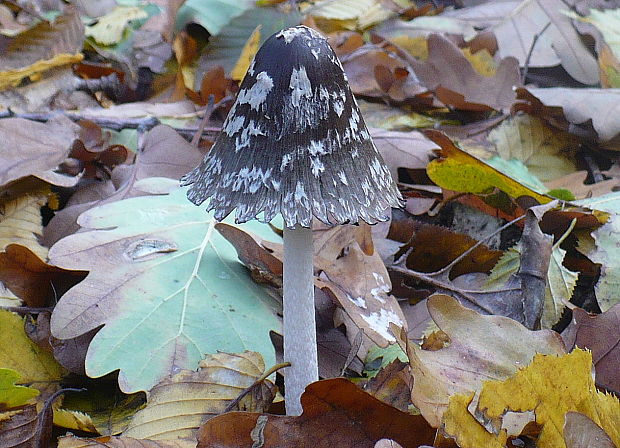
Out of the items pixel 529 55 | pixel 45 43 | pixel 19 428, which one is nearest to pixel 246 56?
pixel 45 43

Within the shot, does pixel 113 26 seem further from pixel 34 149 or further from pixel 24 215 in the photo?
pixel 24 215

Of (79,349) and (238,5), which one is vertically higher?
(238,5)

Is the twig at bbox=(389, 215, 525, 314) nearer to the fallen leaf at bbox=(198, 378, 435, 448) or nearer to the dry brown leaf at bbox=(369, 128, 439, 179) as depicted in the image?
the dry brown leaf at bbox=(369, 128, 439, 179)

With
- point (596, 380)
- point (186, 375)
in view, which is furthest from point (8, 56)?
point (596, 380)

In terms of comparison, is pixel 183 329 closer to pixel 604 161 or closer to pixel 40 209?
pixel 40 209

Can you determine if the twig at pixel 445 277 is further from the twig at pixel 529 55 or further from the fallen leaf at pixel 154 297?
the twig at pixel 529 55

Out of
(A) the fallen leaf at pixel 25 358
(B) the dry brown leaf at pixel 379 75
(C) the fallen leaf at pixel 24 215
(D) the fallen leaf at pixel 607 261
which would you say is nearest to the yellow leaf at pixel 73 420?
(A) the fallen leaf at pixel 25 358

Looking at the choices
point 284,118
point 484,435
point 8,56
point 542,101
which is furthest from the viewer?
point 8,56

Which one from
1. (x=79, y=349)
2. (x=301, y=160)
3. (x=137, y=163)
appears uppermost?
(x=301, y=160)
